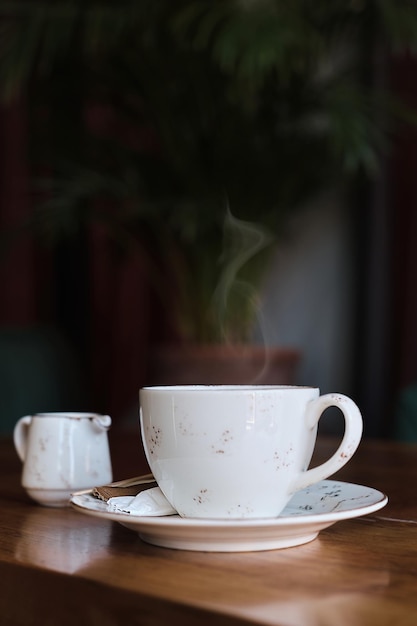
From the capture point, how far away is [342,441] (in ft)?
1.62

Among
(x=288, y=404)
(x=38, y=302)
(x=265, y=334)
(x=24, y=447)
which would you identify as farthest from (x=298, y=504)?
(x=38, y=302)

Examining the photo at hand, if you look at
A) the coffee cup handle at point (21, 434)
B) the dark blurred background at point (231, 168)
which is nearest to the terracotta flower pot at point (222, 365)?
the dark blurred background at point (231, 168)

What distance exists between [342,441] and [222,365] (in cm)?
165

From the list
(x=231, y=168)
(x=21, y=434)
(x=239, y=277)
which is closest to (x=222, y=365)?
(x=239, y=277)

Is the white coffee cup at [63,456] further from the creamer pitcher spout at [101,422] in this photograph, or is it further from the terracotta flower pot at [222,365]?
the terracotta flower pot at [222,365]

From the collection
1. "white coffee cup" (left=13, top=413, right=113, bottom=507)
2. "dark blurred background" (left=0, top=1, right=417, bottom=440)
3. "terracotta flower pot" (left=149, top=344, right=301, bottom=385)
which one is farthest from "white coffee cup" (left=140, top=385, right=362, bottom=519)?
"terracotta flower pot" (left=149, top=344, right=301, bottom=385)

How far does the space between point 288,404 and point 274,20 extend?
5.19 feet

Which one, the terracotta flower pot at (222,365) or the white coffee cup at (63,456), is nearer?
the white coffee cup at (63,456)

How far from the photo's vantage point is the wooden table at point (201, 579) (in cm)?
37

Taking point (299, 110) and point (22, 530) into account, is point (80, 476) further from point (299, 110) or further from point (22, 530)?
point (299, 110)

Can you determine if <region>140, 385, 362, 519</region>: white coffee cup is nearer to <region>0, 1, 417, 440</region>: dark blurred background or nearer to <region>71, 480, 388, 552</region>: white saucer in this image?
<region>71, 480, 388, 552</region>: white saucer

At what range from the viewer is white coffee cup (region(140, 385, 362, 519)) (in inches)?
19.0

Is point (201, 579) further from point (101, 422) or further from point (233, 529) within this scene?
point (101, 422)

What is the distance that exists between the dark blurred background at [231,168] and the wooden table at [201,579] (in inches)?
56.9
